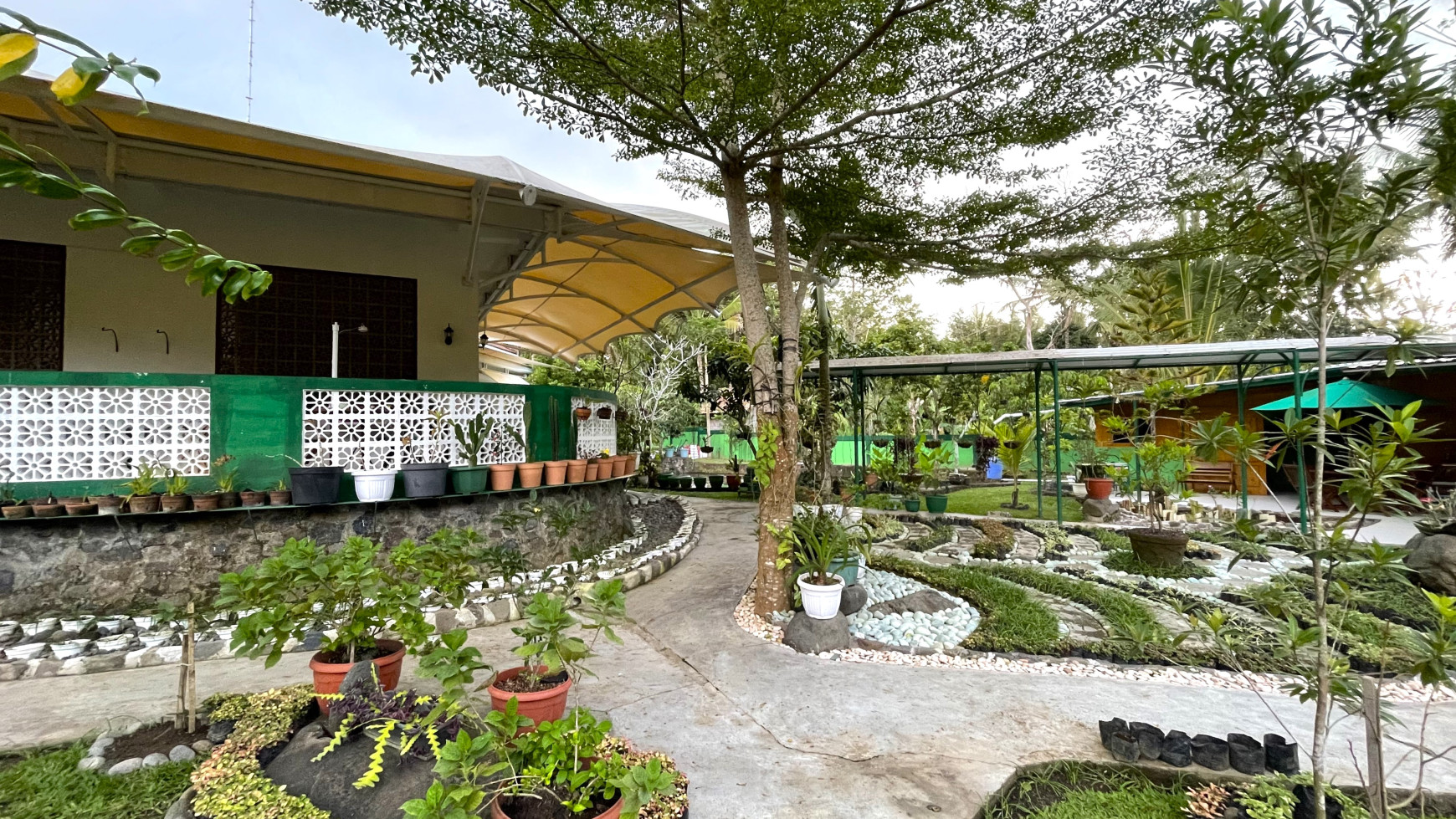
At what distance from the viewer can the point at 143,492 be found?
501 cm

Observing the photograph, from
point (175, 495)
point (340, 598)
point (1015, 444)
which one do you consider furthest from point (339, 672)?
point (1015, 444)

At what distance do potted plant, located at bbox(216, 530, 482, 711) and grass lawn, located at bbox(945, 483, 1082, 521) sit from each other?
31.6ft

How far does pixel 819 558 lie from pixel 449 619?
3012 mm

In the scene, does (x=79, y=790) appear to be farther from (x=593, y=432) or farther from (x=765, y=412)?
(x=593, y=432)

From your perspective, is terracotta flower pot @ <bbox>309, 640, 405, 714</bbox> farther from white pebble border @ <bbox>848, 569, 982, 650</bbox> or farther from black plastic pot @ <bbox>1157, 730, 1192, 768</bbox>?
black plastic pot @ <bbox>1157, 730, 1192, 768</bbox>

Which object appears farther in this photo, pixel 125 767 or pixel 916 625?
pixel 916 625

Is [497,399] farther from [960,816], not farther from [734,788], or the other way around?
[960,816]

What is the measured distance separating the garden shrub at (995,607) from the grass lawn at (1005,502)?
4541 mm

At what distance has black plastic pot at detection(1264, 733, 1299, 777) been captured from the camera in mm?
2766

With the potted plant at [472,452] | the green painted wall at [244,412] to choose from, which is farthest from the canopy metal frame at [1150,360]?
the green painted wall at [244,412]

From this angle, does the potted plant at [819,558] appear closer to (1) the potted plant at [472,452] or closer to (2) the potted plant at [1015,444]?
(1) the potted plant at [472,452]

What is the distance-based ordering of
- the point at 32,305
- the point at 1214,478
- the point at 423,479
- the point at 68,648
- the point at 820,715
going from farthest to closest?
the point at 1214,478, the point at 32,305, the point at 423,479, the point at 68,648, the point at 820,715

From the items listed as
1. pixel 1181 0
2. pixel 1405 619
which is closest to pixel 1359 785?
pixel 1405 619

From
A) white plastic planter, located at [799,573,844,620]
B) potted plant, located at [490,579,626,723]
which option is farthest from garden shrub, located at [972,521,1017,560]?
potted plant, located at [490,579,626,723]
